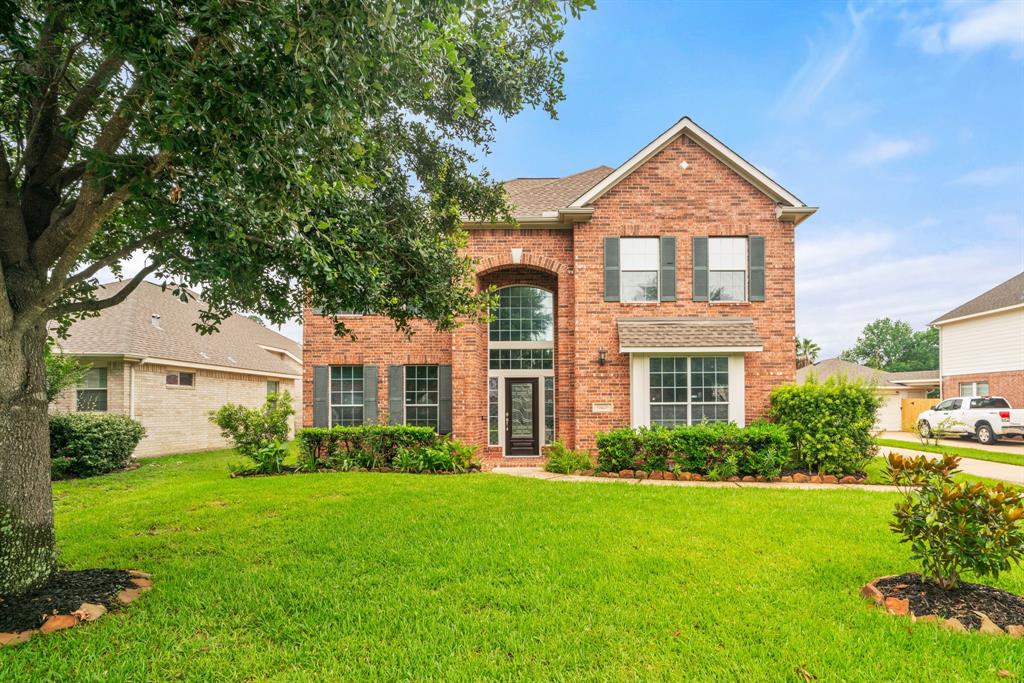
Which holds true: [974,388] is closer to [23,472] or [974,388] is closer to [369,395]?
[369,395]

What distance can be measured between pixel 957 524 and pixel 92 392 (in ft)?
61.1

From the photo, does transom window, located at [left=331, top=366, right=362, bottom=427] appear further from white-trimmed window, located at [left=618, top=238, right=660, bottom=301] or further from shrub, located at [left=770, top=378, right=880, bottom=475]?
shrub, located at [left=770, top=378, right=880, bottom=475]

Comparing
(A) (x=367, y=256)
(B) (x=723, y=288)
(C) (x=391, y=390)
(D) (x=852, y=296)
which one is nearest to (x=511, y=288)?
(C) (x=391, y=390)

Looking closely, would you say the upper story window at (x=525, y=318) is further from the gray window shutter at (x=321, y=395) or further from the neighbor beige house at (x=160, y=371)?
the neighbor beige house at (x=160, y=371)

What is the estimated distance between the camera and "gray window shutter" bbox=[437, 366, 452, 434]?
1225 centimetres

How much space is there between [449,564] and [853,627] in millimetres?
3473

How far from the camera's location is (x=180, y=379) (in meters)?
15.9

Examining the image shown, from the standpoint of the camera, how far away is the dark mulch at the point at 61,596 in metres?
3.75

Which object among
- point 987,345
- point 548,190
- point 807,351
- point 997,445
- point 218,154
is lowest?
point 997,445

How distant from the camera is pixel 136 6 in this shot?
3.09 metres

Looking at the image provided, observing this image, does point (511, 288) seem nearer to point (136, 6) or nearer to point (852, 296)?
point (136, 6)

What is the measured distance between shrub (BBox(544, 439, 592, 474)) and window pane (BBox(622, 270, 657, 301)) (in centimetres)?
388

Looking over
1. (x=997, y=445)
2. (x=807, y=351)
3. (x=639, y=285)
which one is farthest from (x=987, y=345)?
(x=807, y=351)

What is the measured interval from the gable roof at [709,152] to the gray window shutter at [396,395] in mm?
6054
